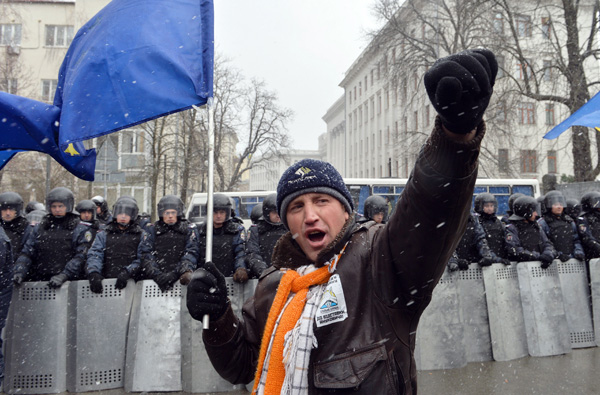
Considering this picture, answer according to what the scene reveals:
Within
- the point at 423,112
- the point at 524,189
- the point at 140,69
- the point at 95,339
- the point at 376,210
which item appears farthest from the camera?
the point at 423,112

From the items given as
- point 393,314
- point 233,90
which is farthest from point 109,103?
point 233,90

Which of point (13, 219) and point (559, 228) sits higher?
point (13, 219)

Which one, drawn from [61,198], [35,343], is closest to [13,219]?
[61,198]

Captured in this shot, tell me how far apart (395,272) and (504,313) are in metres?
5.55

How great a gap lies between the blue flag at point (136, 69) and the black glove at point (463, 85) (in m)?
2.01

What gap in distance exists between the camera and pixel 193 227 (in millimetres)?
6438

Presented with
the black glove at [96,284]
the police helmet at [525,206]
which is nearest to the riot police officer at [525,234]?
the police helmet at [525,206]

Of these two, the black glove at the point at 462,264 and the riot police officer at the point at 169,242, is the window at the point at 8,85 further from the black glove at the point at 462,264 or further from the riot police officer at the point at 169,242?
the black glove at the point at 462,264

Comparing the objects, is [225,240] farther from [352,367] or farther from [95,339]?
[352,367]

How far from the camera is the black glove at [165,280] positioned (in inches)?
219

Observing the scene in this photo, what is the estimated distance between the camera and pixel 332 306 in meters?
1.64

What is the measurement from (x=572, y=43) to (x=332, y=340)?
64.8 feet

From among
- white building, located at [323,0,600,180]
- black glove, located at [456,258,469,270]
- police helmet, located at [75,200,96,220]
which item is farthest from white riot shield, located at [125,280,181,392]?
white building, located at [323,0,600,180]

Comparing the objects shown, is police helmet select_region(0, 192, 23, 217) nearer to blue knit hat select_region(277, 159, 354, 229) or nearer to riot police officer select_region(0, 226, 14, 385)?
riot police officer select_region(0, 226, 14, 385)
